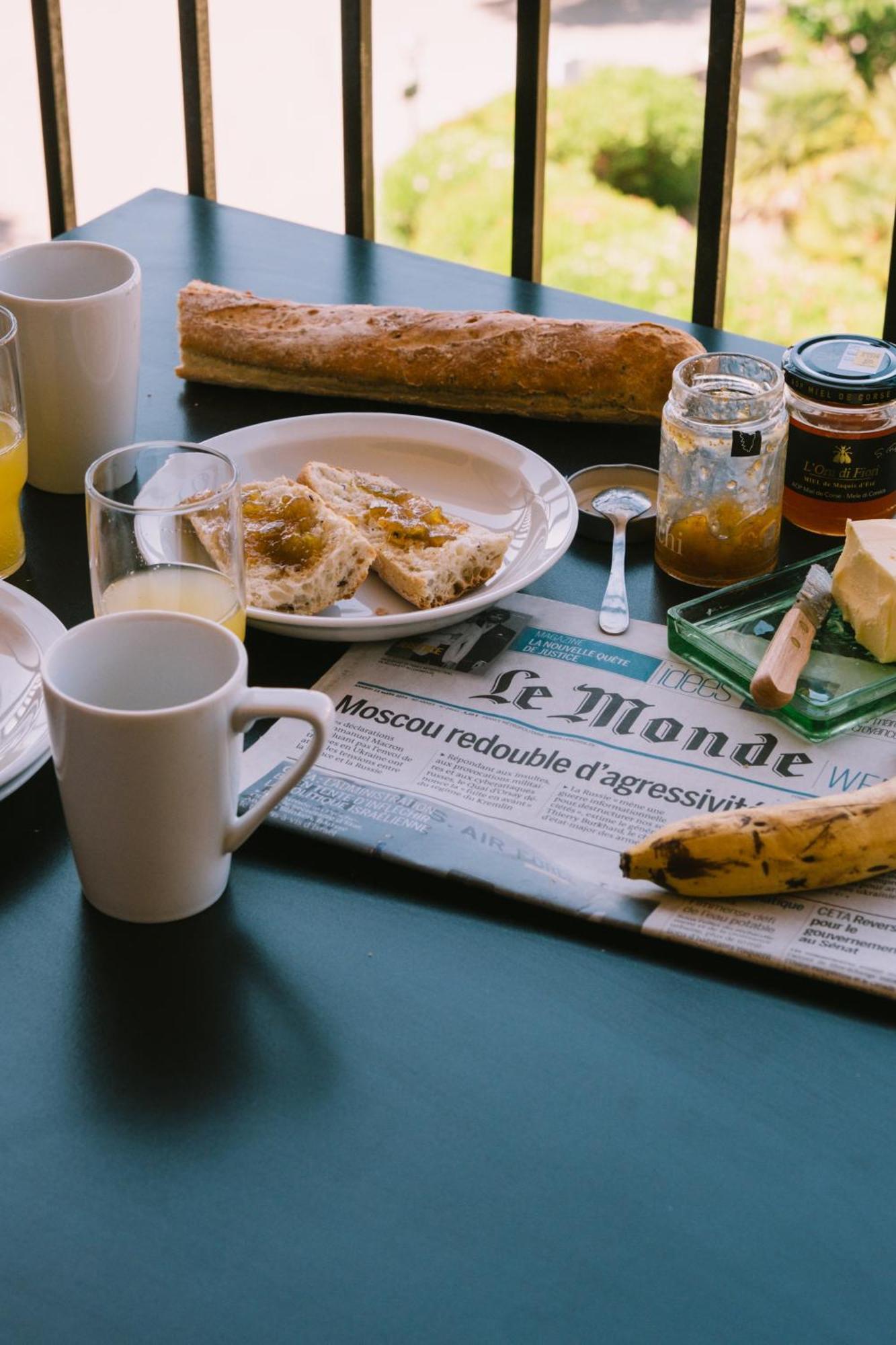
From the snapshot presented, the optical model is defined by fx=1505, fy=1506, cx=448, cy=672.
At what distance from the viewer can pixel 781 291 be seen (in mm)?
4668

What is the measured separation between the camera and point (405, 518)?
4.05 ft

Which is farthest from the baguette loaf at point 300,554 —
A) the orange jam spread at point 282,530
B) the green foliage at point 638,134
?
the green foliage at point 638,134

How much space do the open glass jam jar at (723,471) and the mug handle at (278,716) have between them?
469mm

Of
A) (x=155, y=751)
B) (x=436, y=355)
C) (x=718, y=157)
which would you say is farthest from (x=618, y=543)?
(x=718, y=157)

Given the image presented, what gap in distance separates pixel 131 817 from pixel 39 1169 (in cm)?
19

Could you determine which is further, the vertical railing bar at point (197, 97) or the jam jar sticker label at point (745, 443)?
the vertical railing bar at point (197, 97)

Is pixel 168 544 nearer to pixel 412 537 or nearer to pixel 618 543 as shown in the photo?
pixel 412 537

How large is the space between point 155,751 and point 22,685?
0.92 ft

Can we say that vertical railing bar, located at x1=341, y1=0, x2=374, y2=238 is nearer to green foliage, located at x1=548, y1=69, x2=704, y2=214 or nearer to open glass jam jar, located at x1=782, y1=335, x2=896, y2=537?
open glass jam jar, located at x1=782, y1=335, x2=896, y2=537

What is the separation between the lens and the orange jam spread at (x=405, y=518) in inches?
47.4

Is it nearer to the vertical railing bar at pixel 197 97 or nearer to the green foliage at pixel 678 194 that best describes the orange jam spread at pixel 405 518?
the vertical railing bar at pixel 197 97

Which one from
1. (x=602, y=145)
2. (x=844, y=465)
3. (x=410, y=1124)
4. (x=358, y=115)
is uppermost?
(x=358, y=115)

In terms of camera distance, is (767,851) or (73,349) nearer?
(767,851)

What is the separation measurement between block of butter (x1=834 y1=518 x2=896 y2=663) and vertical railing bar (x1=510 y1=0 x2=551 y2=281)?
2.88 ft
